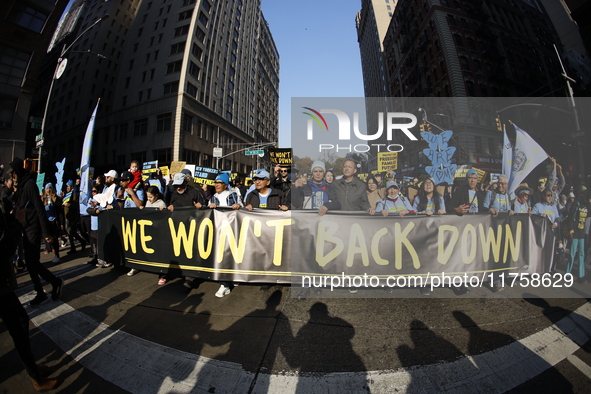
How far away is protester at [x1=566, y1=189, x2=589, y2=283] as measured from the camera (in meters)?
4.48

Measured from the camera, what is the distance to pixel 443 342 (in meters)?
2.45

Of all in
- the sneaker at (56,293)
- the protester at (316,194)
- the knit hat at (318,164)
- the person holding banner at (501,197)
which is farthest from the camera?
the knit hat at (318,164)

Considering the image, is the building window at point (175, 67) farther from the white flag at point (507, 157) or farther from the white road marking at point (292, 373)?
the white flag at point (507, 157)

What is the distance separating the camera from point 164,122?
24.5 metres

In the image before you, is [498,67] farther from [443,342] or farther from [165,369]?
[165,369]

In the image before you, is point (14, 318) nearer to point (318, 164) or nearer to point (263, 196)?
point (263, 196)

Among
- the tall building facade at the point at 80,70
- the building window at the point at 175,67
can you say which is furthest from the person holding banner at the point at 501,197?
the building window at the point at 175,67

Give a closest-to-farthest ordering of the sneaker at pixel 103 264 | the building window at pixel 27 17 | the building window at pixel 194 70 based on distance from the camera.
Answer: the sneaker at pixel 103 264 → the building window at pixel 27 17 → the building window at pixel 194 70

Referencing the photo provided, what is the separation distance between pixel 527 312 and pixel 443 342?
1.68 metres

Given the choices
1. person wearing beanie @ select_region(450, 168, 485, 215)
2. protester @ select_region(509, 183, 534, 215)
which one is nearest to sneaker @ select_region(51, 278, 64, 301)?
person wearing beanie @ select_region(450, 168, 485, 215)

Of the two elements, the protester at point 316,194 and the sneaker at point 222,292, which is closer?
the sneaker at point 222,292

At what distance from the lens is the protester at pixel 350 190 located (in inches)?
169

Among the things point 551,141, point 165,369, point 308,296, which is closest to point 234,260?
point 308,296

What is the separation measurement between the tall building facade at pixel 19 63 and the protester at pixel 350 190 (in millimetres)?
27470
